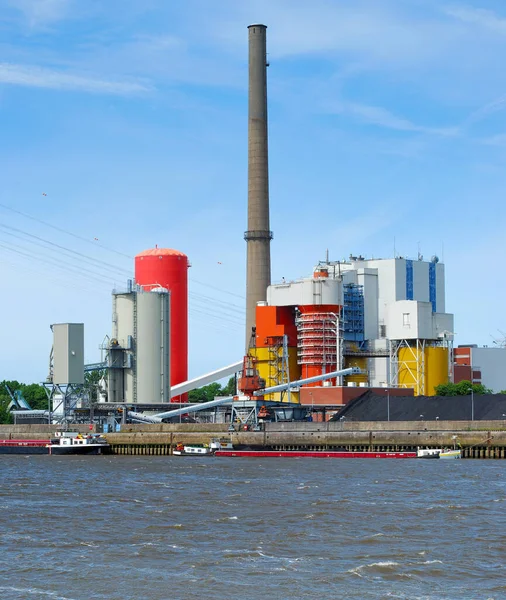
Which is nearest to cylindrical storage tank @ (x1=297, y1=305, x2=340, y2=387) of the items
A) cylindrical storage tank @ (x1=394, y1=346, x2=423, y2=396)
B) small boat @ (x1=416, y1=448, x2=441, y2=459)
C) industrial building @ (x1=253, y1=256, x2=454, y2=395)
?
industrial building @ (x1=253, y1=256, x2=454, y2=395)

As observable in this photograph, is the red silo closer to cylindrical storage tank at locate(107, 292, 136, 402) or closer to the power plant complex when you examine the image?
A: the power plant complex

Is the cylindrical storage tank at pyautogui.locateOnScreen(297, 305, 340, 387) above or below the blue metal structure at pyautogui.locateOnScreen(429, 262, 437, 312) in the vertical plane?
below

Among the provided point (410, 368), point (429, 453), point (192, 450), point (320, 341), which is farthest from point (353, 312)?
point (429, 453)

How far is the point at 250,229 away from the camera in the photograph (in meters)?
130

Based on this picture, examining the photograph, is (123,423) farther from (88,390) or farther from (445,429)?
(445,429)

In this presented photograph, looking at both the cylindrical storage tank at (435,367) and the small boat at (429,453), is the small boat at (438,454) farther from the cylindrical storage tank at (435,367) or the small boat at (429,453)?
the cylindrical storage tank at (435,367)

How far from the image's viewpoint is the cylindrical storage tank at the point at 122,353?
397ft

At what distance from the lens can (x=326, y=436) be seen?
96.9 metres

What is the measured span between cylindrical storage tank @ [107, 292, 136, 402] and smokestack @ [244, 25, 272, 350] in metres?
16.8

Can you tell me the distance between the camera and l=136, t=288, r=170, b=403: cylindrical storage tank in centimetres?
12081

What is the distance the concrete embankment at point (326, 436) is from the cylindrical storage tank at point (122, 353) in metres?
9.72

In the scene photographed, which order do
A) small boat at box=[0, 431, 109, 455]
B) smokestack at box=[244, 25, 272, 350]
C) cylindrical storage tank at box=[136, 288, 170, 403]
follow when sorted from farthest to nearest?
smokestack at box=[244, 25, 272, 350] → cylindrical storage tank at box=[136, 288, 170, 403] → small boat at box=[0, 431, 109, 455]

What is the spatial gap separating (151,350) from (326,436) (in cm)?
3000

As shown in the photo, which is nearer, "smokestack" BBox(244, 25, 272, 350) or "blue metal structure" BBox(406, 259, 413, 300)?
"smokestack" BBox(244, 25, 272, 350)
